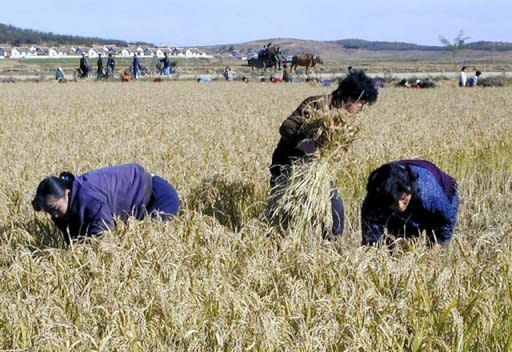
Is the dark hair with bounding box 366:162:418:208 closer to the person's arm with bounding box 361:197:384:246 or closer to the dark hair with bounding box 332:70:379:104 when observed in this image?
the person's arm with bounding box 361:197:384:246

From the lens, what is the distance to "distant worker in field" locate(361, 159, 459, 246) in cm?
418

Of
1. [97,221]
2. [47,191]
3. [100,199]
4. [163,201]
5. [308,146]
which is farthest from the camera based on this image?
[163,201]

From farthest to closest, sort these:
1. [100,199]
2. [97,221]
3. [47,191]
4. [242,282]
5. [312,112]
→ [312,112], [100,199], [97,221], [47,191], [242,282]

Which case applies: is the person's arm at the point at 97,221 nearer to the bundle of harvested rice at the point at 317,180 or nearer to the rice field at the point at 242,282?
the rice field at the point at 242,282

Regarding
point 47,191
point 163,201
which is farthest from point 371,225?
point 47,191

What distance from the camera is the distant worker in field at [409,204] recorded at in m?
4.18

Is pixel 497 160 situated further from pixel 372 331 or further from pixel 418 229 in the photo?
pixel 372 331

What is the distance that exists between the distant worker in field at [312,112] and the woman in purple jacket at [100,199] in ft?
3.08

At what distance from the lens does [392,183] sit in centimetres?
412

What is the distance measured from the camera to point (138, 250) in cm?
421

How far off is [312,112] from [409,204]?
94cm

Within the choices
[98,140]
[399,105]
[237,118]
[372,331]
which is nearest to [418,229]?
[372,331]

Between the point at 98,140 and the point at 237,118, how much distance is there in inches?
172

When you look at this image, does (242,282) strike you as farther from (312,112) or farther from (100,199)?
(312,112)
